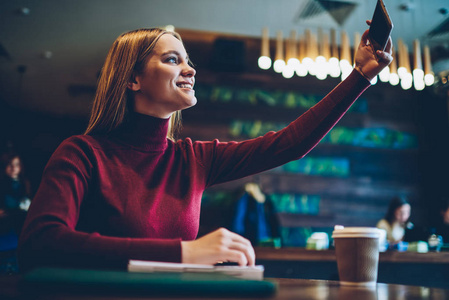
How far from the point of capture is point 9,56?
5.41 metres

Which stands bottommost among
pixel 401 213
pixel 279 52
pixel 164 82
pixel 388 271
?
pixel 388 271

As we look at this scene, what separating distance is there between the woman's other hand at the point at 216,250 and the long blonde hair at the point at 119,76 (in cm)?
57

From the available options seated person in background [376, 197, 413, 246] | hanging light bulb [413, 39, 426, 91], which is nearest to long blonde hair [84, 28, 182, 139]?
hanging light bulb [413, 39, 426, 91]

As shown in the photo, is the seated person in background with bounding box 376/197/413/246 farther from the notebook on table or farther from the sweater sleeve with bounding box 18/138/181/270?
the notebook on table

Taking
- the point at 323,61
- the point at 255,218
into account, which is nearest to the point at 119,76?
the point at 323,61

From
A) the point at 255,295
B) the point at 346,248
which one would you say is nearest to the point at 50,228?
the point at 255,295

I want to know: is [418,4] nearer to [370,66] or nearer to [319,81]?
[319,81]

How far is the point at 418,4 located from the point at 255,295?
4.39 metres

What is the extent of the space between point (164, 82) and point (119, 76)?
15 cm

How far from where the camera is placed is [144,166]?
1117 mm

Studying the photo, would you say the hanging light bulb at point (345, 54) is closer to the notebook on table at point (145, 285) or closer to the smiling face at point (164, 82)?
the smiling face at point (164, 82)

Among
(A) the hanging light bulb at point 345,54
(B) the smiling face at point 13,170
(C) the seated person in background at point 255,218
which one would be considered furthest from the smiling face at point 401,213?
(B) the smiling face at point 13,170

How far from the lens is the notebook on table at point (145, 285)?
0.52 metres

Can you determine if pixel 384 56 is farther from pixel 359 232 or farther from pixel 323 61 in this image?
pixel 323 61
